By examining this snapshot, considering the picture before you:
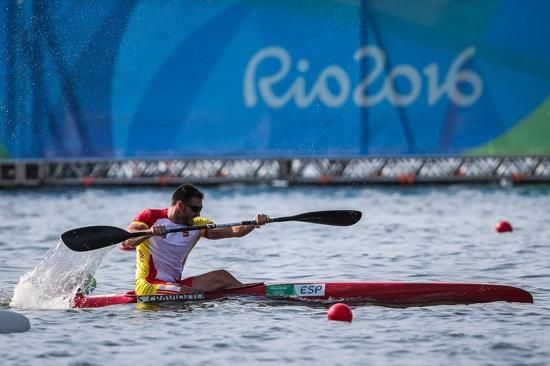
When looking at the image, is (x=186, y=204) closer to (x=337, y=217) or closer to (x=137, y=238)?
(x=137, y=238)

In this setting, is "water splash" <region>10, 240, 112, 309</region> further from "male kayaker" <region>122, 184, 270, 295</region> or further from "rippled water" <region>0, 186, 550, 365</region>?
"male kayaker" <region>122, 184, 270, 295</region>

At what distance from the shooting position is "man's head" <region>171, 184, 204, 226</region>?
551 inches

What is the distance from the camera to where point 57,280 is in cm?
1510

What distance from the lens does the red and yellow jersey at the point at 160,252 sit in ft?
47.2

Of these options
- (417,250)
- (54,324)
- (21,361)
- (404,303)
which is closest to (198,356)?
(21,361)

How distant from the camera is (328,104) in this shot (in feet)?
108

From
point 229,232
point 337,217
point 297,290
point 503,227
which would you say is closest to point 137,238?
point 229,232

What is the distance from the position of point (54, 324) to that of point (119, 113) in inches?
797

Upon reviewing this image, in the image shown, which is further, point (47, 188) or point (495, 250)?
point (47, 188)

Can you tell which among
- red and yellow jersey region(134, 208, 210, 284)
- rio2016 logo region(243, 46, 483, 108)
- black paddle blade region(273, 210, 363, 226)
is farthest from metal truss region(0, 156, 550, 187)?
red and yellow jersey region(134, 208, 210, 284)

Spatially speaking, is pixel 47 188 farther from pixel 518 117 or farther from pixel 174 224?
pixel 174 224

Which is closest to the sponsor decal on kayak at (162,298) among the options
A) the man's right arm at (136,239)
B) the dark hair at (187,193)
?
the man's right arm at (136,239)

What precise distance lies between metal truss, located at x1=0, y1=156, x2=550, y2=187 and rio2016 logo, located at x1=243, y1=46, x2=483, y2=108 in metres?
1.64

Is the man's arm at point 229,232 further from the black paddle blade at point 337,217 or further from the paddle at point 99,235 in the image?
the black paddle blade at point 337,217
